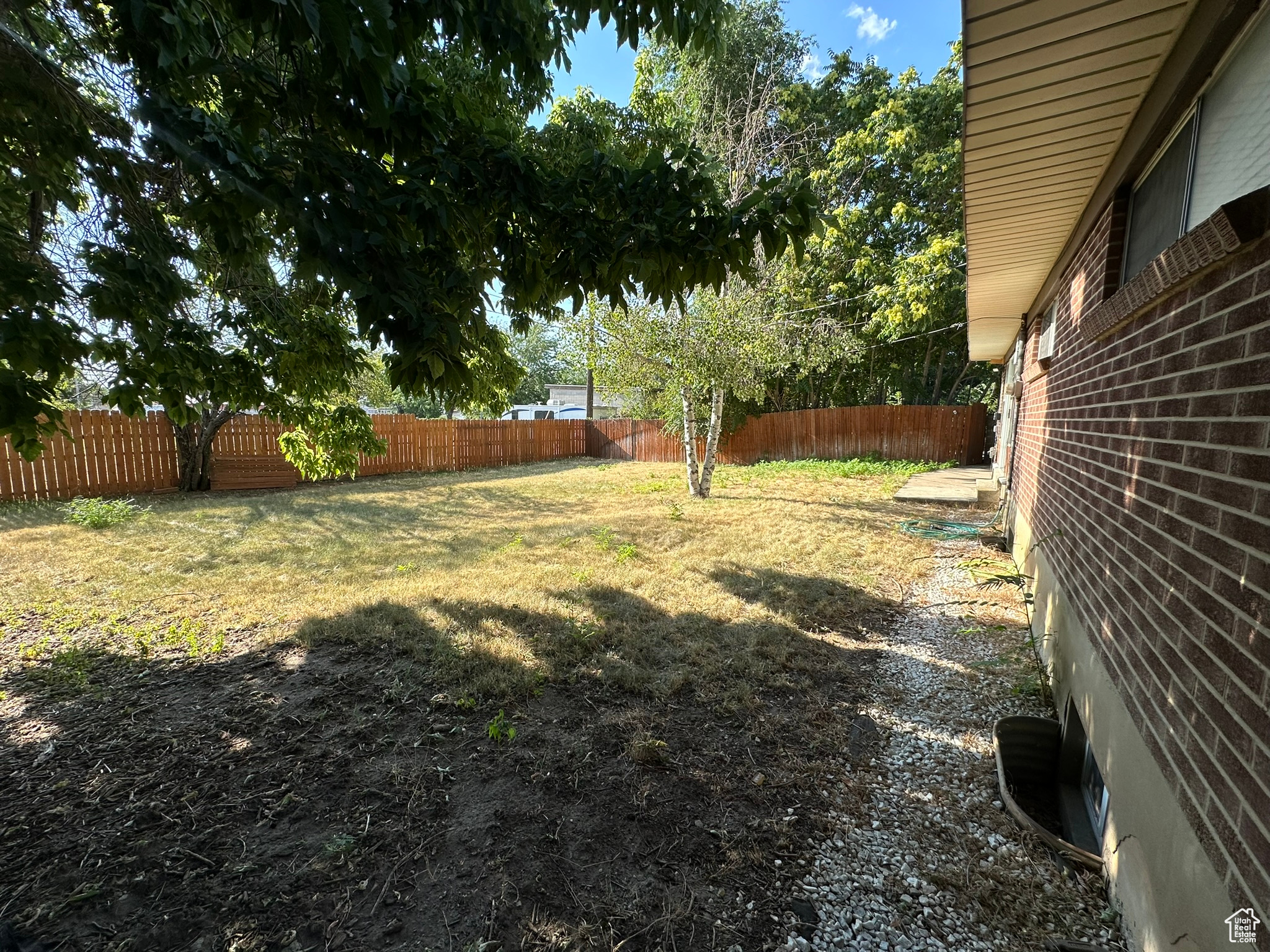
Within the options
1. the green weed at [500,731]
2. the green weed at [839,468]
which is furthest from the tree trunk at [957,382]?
the green weed at [500,731]

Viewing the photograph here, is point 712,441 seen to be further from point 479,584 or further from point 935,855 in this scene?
point 935,855

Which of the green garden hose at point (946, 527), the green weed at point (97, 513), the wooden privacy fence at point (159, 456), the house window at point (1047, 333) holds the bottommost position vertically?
the green garden hose at point (946, 527)

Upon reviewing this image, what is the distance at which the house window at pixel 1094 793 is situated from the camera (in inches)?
82.1

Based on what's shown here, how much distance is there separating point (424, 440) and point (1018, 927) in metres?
16.1

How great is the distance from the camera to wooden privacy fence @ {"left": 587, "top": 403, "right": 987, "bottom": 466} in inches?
604

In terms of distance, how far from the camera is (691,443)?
388 inches

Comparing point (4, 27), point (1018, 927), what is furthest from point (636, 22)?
point (1018, 927)

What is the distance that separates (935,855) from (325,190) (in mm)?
3268

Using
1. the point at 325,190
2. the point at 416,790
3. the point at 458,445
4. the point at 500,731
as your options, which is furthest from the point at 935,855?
the point at 458,445

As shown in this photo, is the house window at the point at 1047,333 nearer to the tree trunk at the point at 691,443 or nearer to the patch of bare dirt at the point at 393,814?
the patch of bare dirt at the point at 393,814

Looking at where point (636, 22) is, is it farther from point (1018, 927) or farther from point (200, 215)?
point (1018, 927)

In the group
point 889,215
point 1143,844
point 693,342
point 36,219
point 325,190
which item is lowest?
point 1143,844
